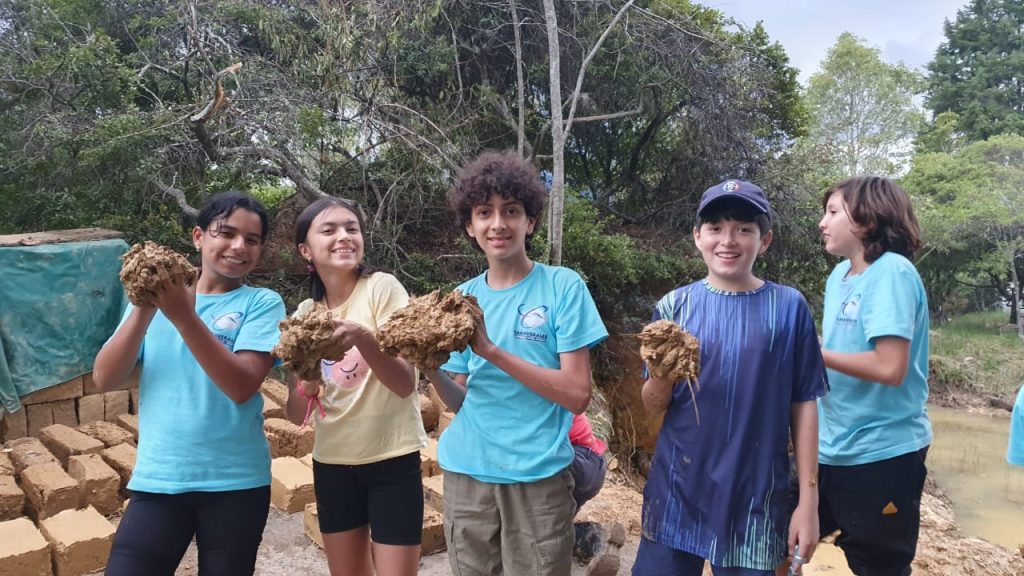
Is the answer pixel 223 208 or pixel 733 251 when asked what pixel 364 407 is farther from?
pixel 733 251

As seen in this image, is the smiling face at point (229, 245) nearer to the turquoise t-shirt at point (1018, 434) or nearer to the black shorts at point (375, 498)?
the black shorts at point (375, 498)

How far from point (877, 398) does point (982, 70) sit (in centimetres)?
3111

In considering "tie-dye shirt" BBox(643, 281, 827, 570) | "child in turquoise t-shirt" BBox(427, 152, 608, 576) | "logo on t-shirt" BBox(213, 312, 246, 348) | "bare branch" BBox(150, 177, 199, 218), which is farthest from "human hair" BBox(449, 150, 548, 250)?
"bare branch" BBox(150, 177, 199, 218)

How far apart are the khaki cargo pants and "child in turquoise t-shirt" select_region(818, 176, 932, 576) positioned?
0.92 meters

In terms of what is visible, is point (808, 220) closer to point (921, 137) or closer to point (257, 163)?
point (257, 163)

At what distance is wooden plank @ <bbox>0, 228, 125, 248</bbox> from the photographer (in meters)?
4.99

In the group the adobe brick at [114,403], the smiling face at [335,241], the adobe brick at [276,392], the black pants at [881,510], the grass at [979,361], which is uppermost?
the smiling face at [335,241]

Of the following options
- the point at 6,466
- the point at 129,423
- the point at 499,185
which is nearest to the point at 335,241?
the point at 499,185

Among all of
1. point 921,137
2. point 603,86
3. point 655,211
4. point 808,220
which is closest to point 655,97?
point 603,86

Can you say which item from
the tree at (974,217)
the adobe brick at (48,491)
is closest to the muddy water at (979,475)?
the tree at (974,217)

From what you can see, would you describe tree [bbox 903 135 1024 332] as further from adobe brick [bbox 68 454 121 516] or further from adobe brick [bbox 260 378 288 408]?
adobe brick [bbox 68 454 121 516]

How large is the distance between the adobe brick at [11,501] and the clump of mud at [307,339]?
9.81 feet

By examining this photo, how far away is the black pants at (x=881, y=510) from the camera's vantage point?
6.72 ft

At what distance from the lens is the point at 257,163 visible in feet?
23.5
